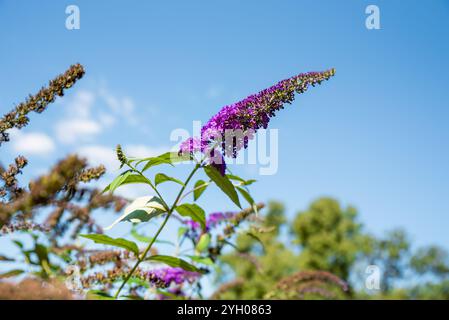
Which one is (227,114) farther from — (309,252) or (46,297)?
(309,252)

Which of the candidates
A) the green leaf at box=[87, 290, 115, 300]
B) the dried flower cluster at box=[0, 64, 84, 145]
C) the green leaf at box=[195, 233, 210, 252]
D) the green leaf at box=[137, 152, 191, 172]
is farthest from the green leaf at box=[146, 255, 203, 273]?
the green leaf at box=[195, 233, 210, 252]

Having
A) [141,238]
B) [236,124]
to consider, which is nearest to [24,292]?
[236,124]

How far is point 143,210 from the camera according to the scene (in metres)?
1.31

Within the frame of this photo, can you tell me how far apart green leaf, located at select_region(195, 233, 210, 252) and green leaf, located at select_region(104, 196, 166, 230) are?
117cm

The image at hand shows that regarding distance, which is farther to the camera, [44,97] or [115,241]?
[115,241]

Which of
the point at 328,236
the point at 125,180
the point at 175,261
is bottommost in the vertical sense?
the point at 175,261

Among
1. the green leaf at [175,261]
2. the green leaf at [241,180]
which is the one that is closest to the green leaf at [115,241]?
the green leaf at [175,261]

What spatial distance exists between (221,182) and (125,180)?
31cm

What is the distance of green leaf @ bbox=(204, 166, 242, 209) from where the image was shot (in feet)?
4.39

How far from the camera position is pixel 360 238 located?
100 feet

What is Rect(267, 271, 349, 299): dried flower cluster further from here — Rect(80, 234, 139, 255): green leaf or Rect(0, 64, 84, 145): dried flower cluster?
Rect(0, 64, 84, 145): dried flower cluster

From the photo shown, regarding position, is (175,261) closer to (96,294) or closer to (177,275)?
(96,294)

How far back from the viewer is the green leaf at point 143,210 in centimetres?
128
